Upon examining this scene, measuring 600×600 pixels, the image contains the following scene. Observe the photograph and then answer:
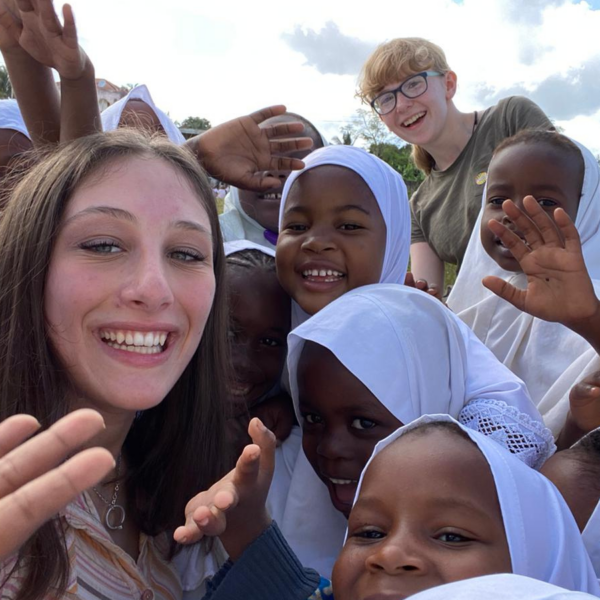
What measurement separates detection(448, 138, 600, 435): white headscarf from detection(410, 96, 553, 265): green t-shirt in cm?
63

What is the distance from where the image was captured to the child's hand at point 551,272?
2.13 metres

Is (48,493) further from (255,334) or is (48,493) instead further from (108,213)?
(255,334)

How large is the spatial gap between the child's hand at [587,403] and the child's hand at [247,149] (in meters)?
1.45

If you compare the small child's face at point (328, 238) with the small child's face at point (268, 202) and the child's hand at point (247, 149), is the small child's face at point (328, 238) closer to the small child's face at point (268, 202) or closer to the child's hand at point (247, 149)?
the child's hand at point (247, 149)

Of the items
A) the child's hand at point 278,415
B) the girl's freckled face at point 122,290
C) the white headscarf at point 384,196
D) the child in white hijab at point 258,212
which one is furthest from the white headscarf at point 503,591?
the child in white hijab at point 258,212

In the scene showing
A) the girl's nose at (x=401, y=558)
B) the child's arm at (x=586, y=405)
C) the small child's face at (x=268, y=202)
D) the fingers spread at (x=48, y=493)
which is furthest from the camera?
the small child's face at (x=268, y=202)

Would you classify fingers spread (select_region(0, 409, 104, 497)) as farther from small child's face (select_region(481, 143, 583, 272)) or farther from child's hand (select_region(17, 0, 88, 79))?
small child's face (select_region(481, 143, 583, 272))

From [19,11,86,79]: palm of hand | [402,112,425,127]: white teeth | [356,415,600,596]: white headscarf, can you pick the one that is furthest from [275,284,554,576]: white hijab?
[402,112,425,127]: white teeth

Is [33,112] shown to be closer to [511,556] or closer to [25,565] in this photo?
[25,565]

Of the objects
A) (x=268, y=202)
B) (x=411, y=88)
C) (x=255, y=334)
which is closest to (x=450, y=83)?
(x=411, y=88)

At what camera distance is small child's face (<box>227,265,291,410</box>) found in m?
2.54

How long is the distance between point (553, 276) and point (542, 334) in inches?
22.3

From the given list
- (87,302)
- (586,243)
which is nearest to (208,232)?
(87,302)

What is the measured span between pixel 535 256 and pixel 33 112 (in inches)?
82.6
